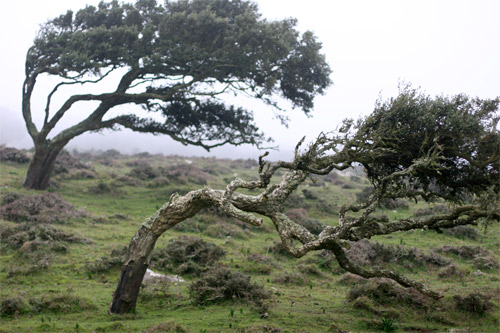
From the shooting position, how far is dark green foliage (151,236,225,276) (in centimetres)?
1575

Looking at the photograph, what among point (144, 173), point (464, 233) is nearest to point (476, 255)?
point (464, 233)

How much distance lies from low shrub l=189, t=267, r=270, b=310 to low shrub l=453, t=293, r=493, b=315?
6.10m

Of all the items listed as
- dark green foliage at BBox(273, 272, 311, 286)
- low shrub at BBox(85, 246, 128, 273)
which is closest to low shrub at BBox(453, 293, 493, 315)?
dark green foliage at BBox(273, 272, 311, 286)

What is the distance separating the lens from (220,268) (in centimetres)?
1386

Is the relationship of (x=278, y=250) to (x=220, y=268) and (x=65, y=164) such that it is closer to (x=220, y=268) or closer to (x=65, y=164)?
(x=220, y=268)

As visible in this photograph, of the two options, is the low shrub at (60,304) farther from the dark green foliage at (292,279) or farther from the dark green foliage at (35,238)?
the dark green foliage at (292,279)

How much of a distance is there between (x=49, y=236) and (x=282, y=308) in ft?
36.9

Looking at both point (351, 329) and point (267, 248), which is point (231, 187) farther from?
point (267, 248)

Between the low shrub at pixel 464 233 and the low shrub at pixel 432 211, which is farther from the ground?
the low shrub at pixel 432 211

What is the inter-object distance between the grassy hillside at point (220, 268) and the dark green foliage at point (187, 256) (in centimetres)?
5

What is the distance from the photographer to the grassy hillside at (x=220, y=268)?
36.1 ft

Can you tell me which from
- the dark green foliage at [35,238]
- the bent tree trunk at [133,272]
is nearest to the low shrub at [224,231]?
the dark green foliage at [35,238]

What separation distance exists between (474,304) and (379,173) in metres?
4.93

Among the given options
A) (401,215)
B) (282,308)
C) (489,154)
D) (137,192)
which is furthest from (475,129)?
(137,192)
